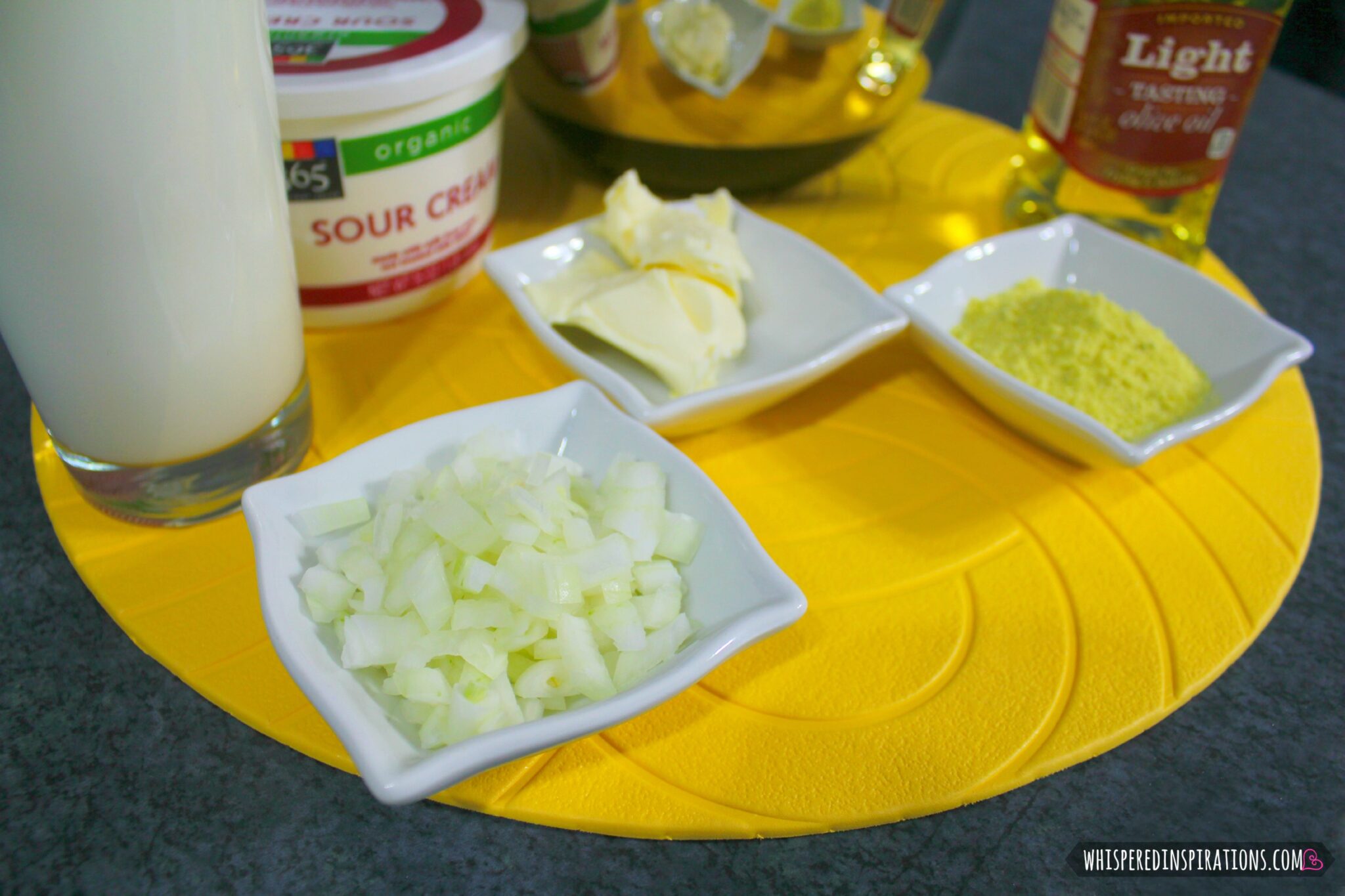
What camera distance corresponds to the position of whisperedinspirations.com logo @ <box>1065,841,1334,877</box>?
584 mm

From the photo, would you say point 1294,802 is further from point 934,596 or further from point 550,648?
point 550,648

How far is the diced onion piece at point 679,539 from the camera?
652mm

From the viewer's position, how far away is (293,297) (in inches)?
29.0

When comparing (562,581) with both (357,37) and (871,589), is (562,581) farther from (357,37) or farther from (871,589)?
(357,37)

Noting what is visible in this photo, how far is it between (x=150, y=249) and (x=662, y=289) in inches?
15.6

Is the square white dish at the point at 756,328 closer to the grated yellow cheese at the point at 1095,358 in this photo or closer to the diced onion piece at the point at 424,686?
the grated yellow cheese at the point at 1095,358

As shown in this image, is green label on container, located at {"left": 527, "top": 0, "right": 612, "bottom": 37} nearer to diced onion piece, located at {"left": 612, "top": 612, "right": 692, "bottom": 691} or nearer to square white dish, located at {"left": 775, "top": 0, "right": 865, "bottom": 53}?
square white dish, located at {"left": 775, "top": 0, "right": 865, "bottom": 53}

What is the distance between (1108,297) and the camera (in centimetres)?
99

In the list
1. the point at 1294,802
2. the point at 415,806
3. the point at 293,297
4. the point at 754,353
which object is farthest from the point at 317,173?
the point at 1294,802

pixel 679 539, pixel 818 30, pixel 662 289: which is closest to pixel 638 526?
pixel 679 539

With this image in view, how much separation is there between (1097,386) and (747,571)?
1.33 feet

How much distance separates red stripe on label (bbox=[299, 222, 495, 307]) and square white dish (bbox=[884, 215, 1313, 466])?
42cm


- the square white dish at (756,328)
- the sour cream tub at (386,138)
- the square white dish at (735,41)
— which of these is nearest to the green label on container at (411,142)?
the sour cream tub at (386,138)

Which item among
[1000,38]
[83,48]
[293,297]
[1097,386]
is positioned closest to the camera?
[83,48]
